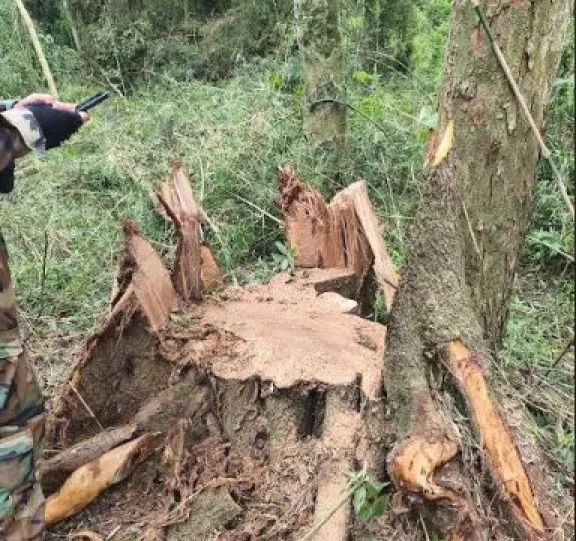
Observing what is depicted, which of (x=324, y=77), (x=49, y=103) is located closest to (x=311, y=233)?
(x=49, y=103)

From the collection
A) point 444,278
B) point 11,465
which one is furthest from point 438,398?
point 11,465

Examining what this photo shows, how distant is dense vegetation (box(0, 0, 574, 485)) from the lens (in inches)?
124

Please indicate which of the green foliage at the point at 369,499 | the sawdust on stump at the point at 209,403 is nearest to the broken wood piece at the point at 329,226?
the sawdust on stump at the point at 209,403

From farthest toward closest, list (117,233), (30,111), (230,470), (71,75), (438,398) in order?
(71,75) → (117,233) → (230,470) → (30,111) → (438,398)

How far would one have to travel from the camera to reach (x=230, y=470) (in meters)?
2.40

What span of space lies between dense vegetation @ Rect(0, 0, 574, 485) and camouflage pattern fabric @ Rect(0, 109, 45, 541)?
1.13 meters

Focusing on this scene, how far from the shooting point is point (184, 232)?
9.43ft

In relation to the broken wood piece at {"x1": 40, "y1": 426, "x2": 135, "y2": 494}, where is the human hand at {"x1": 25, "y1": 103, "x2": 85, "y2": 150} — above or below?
above

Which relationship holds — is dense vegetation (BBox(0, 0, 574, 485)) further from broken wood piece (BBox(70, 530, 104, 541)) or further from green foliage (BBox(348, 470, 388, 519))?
broken wood piece (BBox(70, 530, 104, 541))

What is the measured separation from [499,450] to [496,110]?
87 cm

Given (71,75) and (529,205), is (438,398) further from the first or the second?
(71,75)

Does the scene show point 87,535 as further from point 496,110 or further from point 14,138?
point 496,110

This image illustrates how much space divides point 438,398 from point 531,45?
93 cm

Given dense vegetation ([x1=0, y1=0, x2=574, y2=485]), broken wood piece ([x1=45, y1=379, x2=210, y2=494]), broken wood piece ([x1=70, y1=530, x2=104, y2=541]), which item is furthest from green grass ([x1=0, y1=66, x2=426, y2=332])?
broken wood piece ([x1=70, y1=530, x2=104, y2=541])
